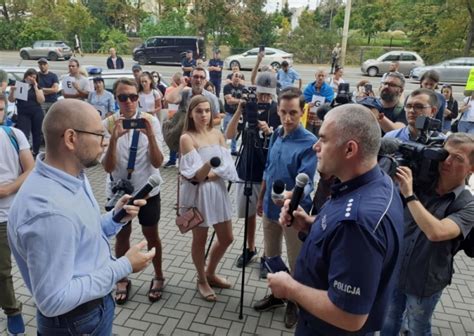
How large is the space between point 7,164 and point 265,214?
233 centimetres

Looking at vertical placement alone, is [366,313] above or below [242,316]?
above

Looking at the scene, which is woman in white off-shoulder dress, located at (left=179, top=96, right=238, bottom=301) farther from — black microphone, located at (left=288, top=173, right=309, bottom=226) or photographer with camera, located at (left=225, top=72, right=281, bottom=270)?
black microphone, located at (left=288, top=173, right=309, bottom=226)

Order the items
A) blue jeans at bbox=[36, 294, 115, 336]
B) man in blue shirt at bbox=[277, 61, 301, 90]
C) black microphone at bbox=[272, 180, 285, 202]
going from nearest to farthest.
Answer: blue jeans at bbox=[36, 294, 115, 336], black microphone at bbox=[272, 180, 285, 202], man in blue shirt at bbox=[277, 61, 301, 90]

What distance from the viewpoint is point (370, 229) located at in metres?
1.71

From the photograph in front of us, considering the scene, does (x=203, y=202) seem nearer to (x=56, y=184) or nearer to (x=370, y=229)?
(x=56, y=184)

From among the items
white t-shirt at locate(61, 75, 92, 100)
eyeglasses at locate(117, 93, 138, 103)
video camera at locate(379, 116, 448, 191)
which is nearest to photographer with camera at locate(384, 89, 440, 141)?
video camera at locate(379, 116, 448, 191)

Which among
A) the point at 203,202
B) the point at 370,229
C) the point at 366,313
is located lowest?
the point at 203,202

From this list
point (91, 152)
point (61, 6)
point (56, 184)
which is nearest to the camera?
point (56, 184)

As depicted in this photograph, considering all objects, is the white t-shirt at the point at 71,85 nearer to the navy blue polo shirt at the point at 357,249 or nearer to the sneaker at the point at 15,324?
the sneaker at the point at 15,324

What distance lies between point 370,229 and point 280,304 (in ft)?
8.08

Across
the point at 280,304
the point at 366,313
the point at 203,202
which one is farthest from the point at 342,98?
the point at 366,313

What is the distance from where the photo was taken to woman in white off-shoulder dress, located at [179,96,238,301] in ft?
11.9

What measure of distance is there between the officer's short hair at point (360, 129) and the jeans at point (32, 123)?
761cm

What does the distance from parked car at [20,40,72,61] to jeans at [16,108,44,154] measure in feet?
74.7
